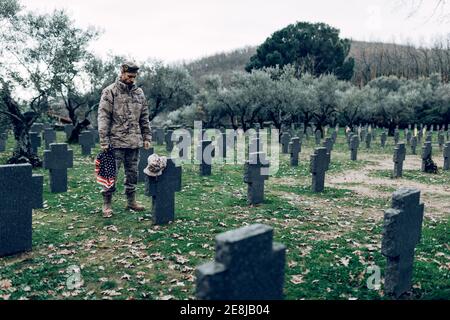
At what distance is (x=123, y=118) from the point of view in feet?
24.6

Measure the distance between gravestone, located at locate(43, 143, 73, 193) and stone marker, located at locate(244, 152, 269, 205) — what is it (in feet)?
14.6

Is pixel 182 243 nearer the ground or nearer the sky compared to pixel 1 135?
nearer the ground

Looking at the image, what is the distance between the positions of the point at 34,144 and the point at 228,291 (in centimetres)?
1620

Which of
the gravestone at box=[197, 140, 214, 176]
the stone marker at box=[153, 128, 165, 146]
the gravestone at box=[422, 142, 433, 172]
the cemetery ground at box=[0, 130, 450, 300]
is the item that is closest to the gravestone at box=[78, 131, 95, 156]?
the cemetery ground at box=[0, 130, 450, 300]

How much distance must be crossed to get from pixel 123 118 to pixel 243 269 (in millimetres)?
5187

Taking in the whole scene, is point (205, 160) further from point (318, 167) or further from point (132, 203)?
point (132, 203)

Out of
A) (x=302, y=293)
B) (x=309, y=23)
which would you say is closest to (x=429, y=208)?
(x=302, y=293)

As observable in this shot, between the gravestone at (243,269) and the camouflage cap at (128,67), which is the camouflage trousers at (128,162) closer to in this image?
A: the camouflage cap at (128,67)

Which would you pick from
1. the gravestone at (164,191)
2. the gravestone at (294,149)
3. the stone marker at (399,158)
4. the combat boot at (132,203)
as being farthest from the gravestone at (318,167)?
the combat boot at (132,203)

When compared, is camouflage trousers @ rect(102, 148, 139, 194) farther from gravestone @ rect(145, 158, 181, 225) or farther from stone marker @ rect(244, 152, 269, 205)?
stone marker @ rect(244, 152, 269, 205)

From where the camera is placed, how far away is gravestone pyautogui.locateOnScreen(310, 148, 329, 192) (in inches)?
439

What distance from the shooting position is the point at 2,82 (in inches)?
534

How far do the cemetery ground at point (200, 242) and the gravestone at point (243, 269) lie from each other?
1.71 m

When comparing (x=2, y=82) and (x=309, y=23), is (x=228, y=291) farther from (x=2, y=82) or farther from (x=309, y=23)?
(x=309, y=23)
